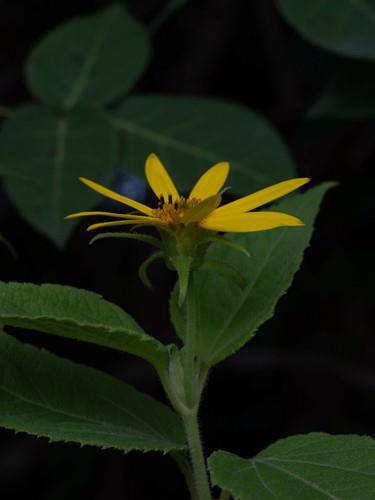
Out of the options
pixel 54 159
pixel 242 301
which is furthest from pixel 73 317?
pixel 54 159

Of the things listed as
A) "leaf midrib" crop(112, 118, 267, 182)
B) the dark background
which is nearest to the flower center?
"leaf midrib" crop(112, 118, 267, 182)

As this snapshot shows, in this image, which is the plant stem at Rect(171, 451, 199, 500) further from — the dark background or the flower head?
the dark background

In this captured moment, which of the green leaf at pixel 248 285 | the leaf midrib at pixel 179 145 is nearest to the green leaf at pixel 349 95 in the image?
the leaf midrib at pixel 179 145

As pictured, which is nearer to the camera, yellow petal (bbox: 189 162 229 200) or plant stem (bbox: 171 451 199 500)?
plant stem (bbox: 171 451 199 500)

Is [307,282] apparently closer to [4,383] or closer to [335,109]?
[335,109]

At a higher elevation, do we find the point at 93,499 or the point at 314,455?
the point at 314,455

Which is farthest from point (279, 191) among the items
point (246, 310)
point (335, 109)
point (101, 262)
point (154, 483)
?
point (154, 483)
